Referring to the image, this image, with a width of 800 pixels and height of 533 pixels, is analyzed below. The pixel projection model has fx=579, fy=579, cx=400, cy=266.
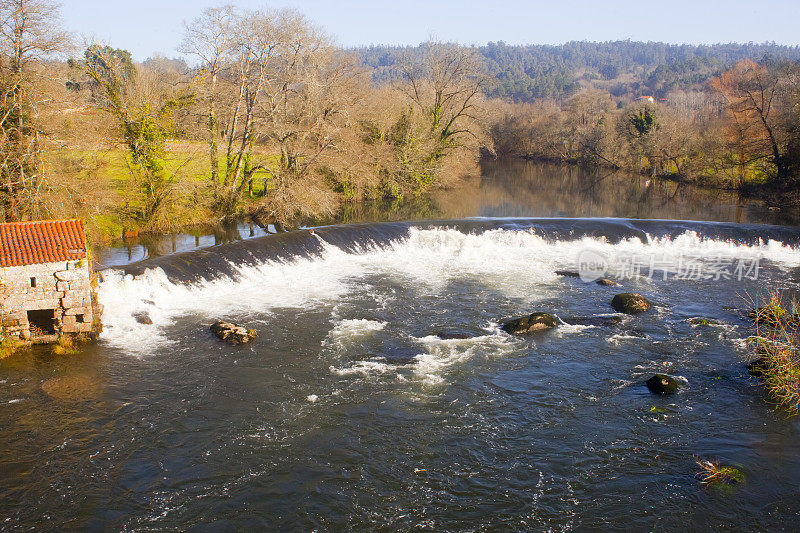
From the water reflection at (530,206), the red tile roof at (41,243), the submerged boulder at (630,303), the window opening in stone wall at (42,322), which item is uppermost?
the red tile roof at (41,243)

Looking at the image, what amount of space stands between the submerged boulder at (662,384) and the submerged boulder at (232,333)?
10.2m

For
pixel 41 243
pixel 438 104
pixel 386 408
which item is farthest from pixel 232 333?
pixel 438 104

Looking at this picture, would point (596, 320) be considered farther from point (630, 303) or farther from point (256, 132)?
point (256, 132)

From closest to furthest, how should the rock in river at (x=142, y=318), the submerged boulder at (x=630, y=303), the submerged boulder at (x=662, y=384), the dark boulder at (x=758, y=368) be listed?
1. the submerged boulder at (x=662, y=384)
2. the dark boulder at (x=758, y=368)
3. the rock in river at (x=142, y=318)
4. the submerged boulder at (x=630, y=303)

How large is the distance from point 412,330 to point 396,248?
34.0 feet

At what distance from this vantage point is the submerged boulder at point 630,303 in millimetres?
18766

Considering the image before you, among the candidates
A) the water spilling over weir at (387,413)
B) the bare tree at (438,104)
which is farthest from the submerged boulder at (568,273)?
the bare tree at (438,104)

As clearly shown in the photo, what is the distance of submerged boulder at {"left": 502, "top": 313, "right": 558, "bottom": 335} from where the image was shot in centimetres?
1688

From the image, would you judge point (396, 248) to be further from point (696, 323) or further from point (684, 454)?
point (684, 454)

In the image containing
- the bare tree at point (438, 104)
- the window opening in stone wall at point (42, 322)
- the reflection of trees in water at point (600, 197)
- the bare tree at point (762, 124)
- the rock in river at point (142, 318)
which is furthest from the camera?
the bare tree at point (438, 104)

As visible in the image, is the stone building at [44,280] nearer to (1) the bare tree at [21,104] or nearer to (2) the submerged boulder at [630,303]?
(1) the bare tree at [21,104]

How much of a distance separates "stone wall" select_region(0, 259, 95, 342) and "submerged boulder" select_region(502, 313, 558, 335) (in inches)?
450

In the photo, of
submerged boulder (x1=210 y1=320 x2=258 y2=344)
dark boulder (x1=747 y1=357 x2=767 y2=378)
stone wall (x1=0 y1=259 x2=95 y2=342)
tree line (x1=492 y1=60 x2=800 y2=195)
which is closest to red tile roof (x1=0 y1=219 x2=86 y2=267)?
stone wall (x1=0 y1=259 x2=95 y2=342)

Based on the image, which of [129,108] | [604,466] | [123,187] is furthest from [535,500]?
[123,187]
